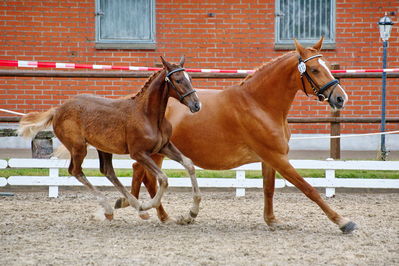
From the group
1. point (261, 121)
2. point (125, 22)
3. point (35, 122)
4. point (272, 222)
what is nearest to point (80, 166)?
point (35, 122)

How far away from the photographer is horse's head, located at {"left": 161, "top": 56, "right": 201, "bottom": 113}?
19.3 ft

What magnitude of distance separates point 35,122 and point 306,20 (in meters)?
7.51

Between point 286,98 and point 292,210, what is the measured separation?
1831mm

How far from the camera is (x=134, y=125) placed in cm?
619

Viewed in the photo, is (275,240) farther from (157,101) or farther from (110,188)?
(110,188)

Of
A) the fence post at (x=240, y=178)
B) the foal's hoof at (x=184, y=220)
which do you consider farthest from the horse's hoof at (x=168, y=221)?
the fence post at (x=240, y=178)

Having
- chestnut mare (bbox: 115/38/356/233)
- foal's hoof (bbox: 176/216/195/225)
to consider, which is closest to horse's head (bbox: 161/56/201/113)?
chestnut mare (bbox: 115/38/356/233)

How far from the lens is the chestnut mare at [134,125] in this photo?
6062 millimetres

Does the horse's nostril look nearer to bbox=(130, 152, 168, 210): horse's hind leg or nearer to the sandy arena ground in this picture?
bbox=(130, 152, 168, 210): horse's hind leg

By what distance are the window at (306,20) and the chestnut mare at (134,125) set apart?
6969 mm

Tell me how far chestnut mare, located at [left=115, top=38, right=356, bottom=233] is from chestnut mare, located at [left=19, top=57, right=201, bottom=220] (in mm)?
573

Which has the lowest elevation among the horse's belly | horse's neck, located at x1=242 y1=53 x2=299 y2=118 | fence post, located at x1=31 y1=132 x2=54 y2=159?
fence post, located at x1=31 y1=132 x2=54 y2=159

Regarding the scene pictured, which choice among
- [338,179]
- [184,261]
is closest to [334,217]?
[184,261]

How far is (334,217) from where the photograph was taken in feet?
20.6
